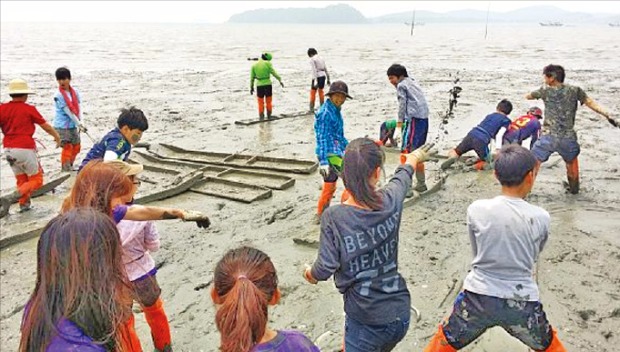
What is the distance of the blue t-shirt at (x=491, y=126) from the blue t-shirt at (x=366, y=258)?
562 cm

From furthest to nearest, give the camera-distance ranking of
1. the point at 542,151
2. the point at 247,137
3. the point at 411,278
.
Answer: the point at 247,137 < the point at 542,151 < the point at 411,278

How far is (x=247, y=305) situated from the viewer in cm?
175

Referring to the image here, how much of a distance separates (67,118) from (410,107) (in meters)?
5.88

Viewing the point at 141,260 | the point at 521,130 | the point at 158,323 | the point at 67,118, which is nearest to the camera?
the point at 141,260

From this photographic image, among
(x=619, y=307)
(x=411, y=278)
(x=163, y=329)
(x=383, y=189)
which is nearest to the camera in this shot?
(x=383, y=189)

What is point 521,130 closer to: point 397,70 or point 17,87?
point 397,70

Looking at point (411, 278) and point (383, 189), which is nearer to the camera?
point (383, 189)

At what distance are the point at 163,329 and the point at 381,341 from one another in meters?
1.76

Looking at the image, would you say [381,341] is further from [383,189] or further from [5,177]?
[5,177]

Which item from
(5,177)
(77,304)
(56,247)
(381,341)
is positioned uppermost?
(56,247)

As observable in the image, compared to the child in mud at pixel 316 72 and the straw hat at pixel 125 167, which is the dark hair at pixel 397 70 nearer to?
the straw hat at pixel 125 167

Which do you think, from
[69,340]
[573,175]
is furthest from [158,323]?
[573,175]

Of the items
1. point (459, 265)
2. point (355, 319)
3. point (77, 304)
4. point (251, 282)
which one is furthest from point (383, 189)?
point (459, 265)

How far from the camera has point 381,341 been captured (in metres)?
2.84
